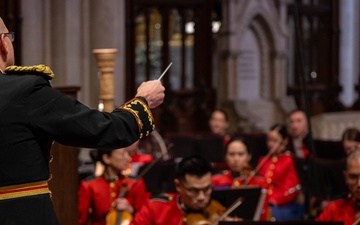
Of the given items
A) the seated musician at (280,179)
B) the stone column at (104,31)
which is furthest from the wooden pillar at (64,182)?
the stone column at (104,31)

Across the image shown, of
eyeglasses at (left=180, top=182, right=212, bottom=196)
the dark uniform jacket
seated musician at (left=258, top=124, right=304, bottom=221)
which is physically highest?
the dark uniform jacket

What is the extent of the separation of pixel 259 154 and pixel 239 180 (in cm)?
208

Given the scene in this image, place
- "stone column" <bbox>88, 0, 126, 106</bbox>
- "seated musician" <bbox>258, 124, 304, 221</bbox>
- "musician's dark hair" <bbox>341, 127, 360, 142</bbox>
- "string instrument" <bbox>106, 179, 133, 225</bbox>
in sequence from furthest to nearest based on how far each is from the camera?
"stone column" <bbox>88, 0, 126, 106</bbox> → "seated musician" <bbox>258, 124, 304, 221</bbox> → "musician's dark hair" <bbox>341, 127, 360, 142</bbox> → "string instrument" <bbox>106, 179, 133, 225</bbox>

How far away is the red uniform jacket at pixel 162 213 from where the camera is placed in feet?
18.1

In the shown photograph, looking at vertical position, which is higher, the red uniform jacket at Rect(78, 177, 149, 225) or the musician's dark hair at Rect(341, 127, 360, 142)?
the musician's dark hair at Rect(341, 127, 360, 142)

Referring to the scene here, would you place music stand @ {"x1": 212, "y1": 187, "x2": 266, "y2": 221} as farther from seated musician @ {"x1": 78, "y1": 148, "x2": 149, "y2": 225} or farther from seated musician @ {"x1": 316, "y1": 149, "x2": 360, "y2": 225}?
seated musician @ {"x1": 78, "y1": 148, "x2": 149, "y2": 225}

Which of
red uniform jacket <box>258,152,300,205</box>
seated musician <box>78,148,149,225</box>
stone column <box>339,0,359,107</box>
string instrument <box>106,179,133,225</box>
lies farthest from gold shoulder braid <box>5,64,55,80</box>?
stone column <box>339,0,359,107</box>

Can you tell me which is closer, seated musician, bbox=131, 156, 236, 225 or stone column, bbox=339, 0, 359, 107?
seated musician, bbox=131, 156, 236, 225

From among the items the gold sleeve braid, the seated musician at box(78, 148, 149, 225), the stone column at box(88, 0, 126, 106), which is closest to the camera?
the gold sleeve braid

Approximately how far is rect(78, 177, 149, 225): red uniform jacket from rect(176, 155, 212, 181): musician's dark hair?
113cm

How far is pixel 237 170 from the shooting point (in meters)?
7.83

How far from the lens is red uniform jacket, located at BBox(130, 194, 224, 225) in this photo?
5.51 metres

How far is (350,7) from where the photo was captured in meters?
15.8

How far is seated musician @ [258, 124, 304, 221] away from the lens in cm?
838
